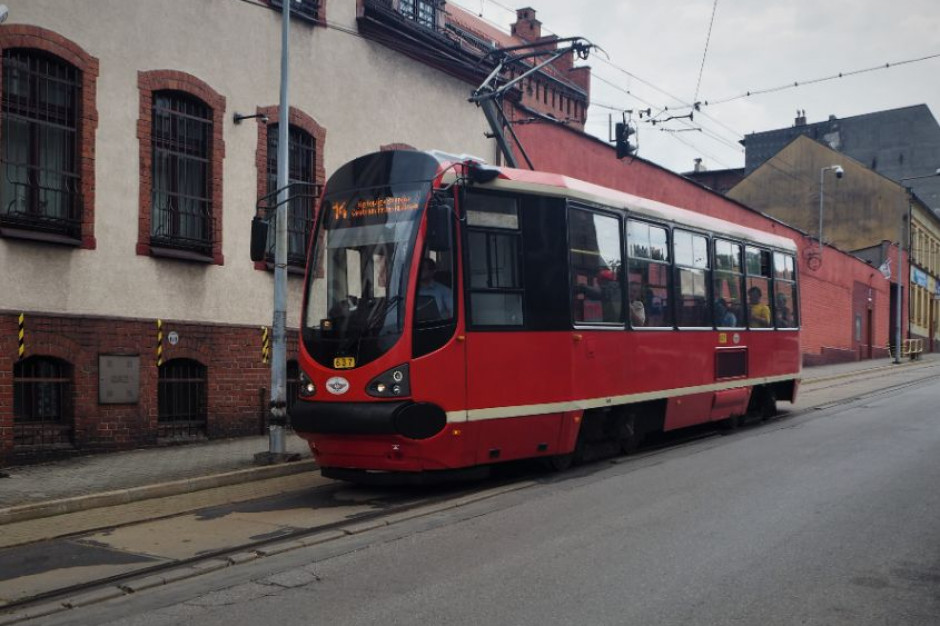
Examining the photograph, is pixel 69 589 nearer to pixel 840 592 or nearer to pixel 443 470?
pixel 443 470

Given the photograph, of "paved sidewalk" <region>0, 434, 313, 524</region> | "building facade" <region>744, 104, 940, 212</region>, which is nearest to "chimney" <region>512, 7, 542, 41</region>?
"building facade" <region>744, 104, 940, 212</region>

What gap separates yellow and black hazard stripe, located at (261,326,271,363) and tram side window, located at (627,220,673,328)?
6.35 metres

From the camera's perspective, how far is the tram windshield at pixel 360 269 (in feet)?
30.3

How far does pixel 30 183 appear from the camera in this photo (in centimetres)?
1238

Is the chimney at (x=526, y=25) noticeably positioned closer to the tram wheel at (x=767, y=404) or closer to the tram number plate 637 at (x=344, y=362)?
the tram wheel at (x=767, y=404)

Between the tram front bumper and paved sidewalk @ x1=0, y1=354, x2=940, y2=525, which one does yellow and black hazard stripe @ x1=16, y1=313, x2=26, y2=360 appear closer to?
paved sidewalk @ x1=0, y1=354, x2=940, y2=525

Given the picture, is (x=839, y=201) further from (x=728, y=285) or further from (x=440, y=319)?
(x=440, y=319)

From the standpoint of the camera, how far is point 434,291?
30.7 feet

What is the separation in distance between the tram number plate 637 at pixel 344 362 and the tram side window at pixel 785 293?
32.0ft

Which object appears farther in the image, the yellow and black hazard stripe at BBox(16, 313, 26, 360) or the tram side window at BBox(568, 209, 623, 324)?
the yellow and black hazard stripe at BBox(16, 313, 26, 360)

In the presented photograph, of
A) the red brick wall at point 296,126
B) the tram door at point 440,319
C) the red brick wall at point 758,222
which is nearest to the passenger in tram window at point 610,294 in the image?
the tram door at point 440,319

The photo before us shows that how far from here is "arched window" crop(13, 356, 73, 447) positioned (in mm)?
12195

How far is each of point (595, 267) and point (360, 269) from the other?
10.2 ft

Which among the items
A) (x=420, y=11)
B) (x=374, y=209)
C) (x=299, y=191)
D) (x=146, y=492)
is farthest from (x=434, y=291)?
(x=420, y=11)
